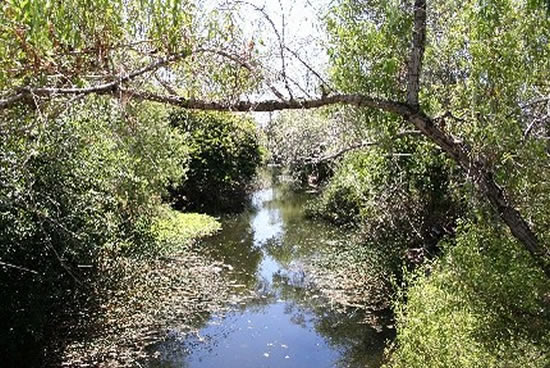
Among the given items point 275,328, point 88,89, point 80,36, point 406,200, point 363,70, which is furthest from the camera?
point 275,328

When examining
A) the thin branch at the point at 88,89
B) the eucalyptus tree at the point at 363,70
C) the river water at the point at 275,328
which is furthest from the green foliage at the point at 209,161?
the thin branch at the point at 88,89

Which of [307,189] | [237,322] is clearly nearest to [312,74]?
[237,322]

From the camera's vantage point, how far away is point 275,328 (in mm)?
9938

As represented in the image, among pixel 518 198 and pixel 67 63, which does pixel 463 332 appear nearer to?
pixel 518 198

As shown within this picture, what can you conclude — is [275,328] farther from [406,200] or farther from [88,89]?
[88,89]

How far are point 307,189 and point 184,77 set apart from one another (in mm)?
25707

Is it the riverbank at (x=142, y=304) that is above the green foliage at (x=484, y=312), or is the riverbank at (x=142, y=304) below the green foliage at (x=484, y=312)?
below

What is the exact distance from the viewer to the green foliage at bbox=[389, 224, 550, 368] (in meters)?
4.82

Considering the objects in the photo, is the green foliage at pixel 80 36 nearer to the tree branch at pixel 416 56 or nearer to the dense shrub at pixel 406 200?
the tree branch at pixel 416 56

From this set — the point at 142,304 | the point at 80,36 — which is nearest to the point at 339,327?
the point at 142,304

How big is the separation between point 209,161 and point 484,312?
1660 cm

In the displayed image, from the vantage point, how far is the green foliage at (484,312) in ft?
15.8

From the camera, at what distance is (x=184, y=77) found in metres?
4.65

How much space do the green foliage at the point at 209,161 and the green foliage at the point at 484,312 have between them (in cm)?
1516
